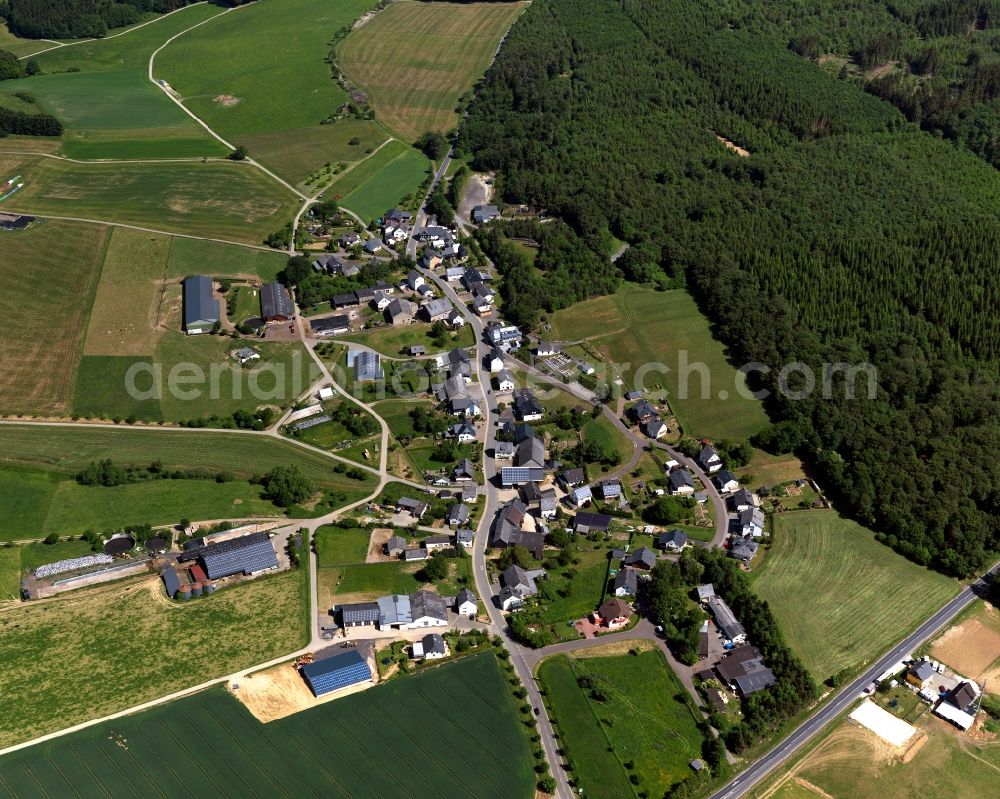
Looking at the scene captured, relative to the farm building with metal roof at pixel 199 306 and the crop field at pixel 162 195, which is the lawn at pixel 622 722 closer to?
the farm building with metal roof at pixel 199 306

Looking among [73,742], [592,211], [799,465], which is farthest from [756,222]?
[73,742]

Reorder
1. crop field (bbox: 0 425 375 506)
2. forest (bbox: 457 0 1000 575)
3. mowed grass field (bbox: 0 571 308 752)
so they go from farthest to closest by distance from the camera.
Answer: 1. crop field (bbox: 0 425 375 506)
2. forest (bbox: 457 0 1000 575)
3. mowed grass field (bbox: 0 571 308 752)

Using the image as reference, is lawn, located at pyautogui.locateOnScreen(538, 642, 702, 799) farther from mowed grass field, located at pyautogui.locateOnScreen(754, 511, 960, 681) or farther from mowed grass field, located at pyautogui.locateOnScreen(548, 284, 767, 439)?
mowed grass field, located at pyautogui.locateOnScreen(548, 284, 767, 439)

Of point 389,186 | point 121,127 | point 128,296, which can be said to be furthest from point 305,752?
point 121,127

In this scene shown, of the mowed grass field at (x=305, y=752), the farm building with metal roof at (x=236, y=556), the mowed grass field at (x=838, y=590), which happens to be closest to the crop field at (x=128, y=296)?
the farm building with metal roof at (x=236, y=556)

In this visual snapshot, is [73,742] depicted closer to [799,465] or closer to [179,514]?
[179,514]

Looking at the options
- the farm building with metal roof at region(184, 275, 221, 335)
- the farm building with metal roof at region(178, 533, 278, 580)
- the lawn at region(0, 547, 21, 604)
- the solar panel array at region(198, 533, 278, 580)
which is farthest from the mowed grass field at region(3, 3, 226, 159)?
the solar panel array at region(198, 533, 278, 580)

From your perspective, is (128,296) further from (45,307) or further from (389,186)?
(389,186)

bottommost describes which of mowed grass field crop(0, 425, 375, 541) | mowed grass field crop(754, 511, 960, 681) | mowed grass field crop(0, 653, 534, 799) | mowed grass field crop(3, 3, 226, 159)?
mowed grass field crop(0, 653, 534, 799)
